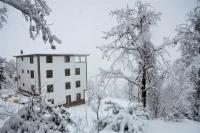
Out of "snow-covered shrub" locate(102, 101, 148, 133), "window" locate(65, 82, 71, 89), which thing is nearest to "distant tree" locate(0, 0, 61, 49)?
"snow-covered shrub" locate(102, 101, 148, 133)

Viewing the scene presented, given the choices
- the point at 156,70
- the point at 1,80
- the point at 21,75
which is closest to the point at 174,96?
the point at 156,70

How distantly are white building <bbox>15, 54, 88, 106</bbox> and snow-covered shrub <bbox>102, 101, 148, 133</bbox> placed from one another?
764 inches

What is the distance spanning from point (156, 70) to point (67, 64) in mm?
21189

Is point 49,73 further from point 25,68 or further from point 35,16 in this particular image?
point 35,16

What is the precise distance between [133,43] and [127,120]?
17.8 ft

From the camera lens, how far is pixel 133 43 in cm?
1107

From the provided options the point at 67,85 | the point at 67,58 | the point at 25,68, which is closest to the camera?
the point at 67,58

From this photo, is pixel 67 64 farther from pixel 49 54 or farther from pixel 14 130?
pixel 14 130

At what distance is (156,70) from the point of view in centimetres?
1123

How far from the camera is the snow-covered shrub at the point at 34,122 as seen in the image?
336cm

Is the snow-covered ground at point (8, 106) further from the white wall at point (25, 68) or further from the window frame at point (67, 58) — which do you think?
the window frame at point (67, 58)

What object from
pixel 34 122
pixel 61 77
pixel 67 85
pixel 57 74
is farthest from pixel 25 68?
pixel 34 122

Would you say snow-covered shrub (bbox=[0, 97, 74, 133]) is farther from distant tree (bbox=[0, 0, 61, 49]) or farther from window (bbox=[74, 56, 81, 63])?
window (bbox=[74, 56, 81, 63])

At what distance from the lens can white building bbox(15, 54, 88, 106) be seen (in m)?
27.1
